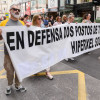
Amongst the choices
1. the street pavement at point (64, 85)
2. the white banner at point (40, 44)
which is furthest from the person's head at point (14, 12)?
the street pavement at point (64, 85)

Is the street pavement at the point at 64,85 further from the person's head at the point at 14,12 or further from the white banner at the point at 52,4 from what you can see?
the white banner at the point at 52,4

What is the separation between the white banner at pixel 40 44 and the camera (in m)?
2.78

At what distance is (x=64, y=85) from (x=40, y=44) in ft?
3.65

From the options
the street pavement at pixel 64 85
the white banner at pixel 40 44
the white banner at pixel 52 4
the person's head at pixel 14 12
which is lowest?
the street pavement at pixel 64 85

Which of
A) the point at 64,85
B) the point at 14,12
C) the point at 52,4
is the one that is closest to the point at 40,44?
the point at 14,12

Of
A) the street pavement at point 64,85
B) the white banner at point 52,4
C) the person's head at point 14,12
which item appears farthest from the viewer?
the white banner at point 52,4

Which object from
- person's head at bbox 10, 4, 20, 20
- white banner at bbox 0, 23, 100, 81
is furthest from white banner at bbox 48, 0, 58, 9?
person's head at bbox 10, 4, 20, 20

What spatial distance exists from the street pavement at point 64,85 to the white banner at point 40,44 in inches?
16.5

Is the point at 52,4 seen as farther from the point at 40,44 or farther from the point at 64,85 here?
the point at 64,85

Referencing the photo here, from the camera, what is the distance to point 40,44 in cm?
328

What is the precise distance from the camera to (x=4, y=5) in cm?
5769

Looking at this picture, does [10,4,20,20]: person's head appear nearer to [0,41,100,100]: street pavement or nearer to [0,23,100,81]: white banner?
[0,23,100,81]: white banner

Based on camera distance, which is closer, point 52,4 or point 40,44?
point 40,44

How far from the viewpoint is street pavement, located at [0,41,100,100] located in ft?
9.54
